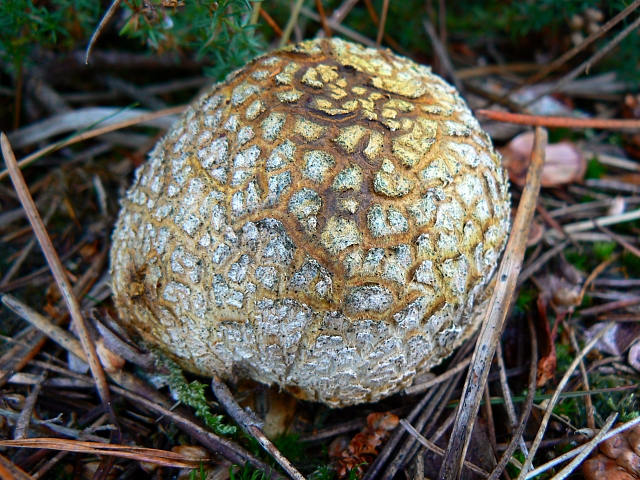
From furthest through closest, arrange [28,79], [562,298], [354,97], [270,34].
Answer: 1. [270,34]
2. [28,79]
3. [562,298]
4. [354,97]

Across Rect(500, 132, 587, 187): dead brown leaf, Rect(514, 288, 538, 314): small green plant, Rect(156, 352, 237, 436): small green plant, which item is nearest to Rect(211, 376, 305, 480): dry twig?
Rect(156, 352, 237, 436): small green plant

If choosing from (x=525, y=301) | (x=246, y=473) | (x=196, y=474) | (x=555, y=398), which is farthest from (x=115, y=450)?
(x=525, y=301)

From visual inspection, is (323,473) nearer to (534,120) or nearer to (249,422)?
(249,422)

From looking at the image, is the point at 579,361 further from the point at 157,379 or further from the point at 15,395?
the point at 15,395

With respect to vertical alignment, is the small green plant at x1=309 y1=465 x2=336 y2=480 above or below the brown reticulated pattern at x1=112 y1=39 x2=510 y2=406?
below

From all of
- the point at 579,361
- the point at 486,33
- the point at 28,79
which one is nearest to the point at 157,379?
the point at 579,361

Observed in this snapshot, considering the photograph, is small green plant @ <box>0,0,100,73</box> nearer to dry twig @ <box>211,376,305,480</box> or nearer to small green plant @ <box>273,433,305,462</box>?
dry twig @ <box>211,376,305,480</box>


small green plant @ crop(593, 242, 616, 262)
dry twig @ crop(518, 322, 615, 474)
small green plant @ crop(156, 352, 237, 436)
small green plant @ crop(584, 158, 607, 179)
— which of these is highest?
small green plant @ crop(584, 158, 607, 179)
